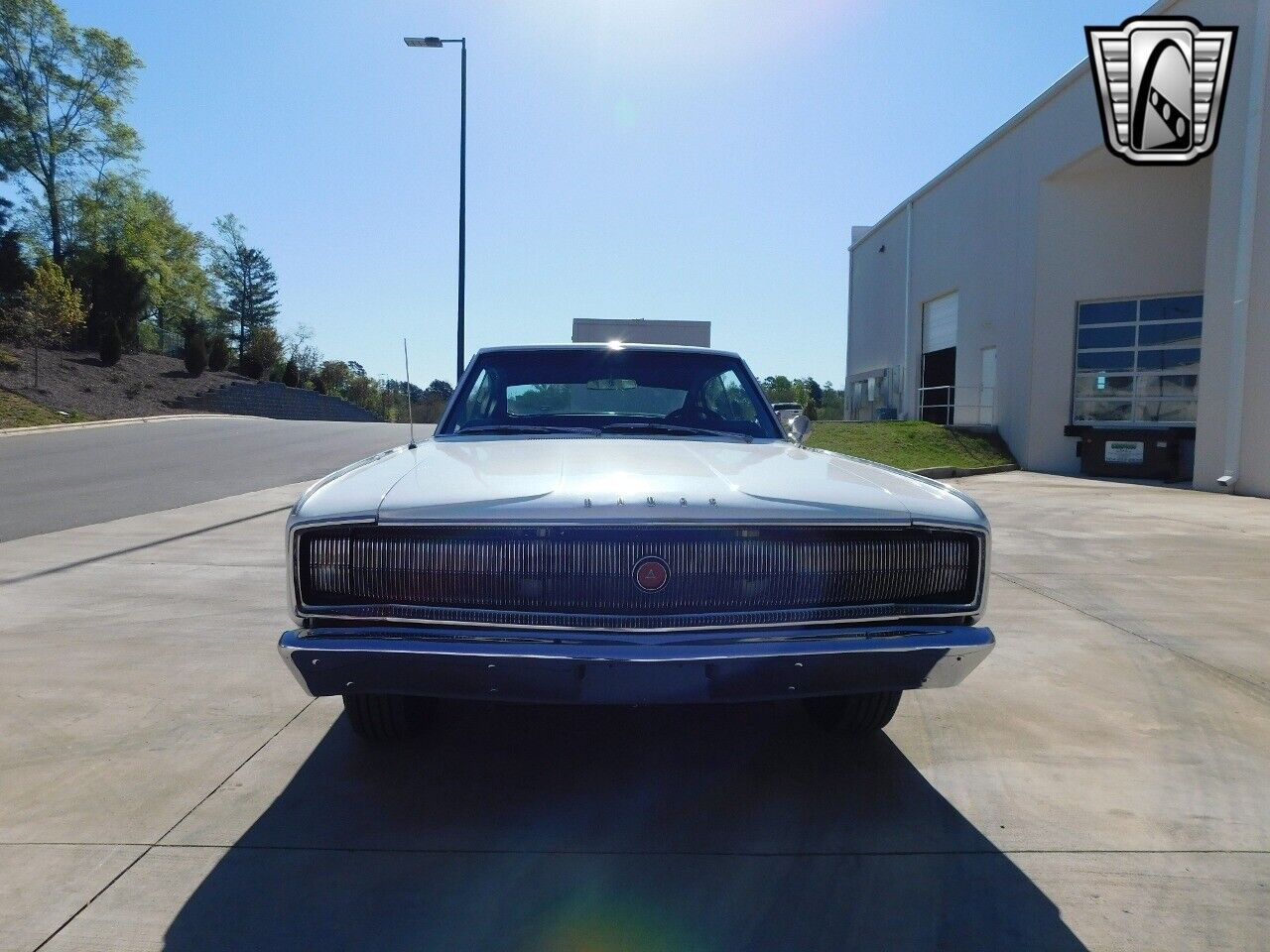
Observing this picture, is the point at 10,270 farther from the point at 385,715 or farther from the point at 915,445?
the point at 385,715

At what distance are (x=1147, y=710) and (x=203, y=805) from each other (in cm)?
363

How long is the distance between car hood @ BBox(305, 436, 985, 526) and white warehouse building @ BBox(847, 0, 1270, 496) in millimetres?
13233

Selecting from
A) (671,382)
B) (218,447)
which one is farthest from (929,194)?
(671,382)

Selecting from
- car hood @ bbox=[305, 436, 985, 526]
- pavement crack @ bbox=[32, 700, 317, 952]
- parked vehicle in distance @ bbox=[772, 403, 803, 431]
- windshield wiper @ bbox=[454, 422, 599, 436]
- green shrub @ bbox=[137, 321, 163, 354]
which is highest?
green shrub @ bbox=[137, 321, 163, 354]

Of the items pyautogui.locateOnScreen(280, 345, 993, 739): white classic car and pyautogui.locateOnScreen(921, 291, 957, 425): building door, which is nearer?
pyautogui.locateOnScreen(280, 345, 993, 739): white classic car

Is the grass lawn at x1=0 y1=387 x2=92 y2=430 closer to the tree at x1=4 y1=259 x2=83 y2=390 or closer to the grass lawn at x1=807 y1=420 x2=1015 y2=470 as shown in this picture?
the tree at x1=4 y1=259 x2=83 y2=390

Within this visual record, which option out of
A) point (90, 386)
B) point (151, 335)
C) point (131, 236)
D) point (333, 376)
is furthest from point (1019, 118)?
point (151, 335)

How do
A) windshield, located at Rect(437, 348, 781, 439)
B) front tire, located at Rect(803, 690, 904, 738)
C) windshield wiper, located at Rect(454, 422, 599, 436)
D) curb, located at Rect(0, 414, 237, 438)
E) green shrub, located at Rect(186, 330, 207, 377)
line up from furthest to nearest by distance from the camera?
green shrub, located at Rect(186, 330, 207, 377), curb, located at Rect(0, 414, 237, 438), windshield, located at Rect(437, 348, 781, 439), windshield wiper, located at Rect(454, 422, 599, 436), front tire, located at Rect(803, 690, 904, 738)

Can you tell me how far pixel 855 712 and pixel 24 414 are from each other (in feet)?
94.4

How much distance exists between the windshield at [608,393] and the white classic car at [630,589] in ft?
4.72

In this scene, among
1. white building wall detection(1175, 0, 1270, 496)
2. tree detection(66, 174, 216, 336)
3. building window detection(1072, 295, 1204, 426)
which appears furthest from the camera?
tree detection(66, 174, 216, 336)

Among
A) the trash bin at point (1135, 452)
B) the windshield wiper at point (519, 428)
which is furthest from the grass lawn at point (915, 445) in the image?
the windshield wiper at point (519, 428)

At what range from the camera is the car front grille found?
2.56 meters

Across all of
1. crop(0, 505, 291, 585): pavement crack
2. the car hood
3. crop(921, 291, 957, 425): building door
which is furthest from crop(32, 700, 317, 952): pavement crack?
crop(921, 291, 957, 425): building door
